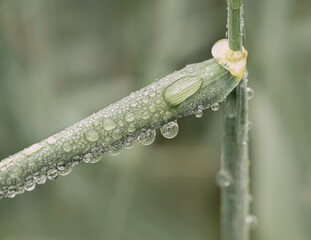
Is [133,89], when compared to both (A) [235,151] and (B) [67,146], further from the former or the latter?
(B) [67,146]

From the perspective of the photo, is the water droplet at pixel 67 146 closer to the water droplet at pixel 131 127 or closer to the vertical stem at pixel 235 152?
the water droplet at pixel 131 127

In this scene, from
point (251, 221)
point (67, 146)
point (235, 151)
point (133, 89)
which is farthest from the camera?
point (133, 89)

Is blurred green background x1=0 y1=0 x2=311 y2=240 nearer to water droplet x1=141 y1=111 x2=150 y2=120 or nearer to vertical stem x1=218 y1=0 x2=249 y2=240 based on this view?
vertical stem x1=218 y1=0 x2=249 y2=240

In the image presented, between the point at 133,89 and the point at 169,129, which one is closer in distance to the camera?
the point at 169,129

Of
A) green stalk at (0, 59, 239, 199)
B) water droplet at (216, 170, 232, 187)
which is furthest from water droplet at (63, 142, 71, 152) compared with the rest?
water droplet at (216, 170, 232, 187)

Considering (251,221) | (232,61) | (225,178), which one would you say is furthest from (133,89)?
(232,61)

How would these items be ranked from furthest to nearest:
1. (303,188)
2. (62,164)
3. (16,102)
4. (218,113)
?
(218,113), (16,102), (303,188), (62,164)

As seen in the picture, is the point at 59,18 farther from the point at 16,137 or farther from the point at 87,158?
the point at 87,158

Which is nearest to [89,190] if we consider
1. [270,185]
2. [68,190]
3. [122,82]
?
[68,190]
